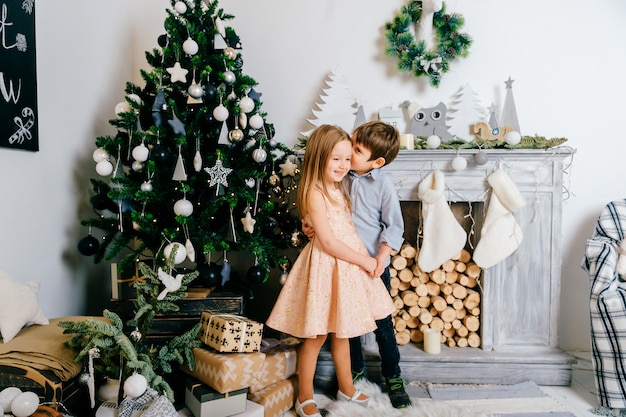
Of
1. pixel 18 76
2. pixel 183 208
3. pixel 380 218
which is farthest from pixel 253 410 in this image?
pixel 18 76

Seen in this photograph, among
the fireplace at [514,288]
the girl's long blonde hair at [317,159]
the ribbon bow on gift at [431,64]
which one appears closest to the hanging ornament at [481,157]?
the fireplace at [514,288]

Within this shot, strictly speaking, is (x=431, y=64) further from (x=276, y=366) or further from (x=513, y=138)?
(x=276, y=366)

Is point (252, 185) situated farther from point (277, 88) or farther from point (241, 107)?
point (277, 88)

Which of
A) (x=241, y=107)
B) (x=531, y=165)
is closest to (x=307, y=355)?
(x=241, y=107)

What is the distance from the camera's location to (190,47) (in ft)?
7.19

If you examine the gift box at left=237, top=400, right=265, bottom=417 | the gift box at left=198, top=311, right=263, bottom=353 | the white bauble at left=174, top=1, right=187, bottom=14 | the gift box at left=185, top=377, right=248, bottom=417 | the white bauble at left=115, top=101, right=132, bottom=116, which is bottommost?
the gift box at left=237, top=400, right=265, bottom=417

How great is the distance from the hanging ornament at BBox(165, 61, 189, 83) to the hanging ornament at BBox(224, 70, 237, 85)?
0.19 m

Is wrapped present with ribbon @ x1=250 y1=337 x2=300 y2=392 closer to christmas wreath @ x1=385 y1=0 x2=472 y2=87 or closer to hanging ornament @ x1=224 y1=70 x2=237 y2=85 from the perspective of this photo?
hanging ornament @ x1=224 y1=70 x2=237 y2=85

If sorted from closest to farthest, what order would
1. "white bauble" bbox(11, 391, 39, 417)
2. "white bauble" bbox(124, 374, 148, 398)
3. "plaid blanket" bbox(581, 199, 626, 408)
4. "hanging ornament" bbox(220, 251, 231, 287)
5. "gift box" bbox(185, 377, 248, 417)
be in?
"white bauble" bbox(11, 391, 39, 417) → "white bauble" bbox(124, 374, 148, 398) → "gift box" bbox(185, 377, 248, 417) → "plaid blanket" bbox(581, 199, 626, 408) → "hanging ornament" bbox(220, 251, 231, 287)

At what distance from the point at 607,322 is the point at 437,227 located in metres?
0.89

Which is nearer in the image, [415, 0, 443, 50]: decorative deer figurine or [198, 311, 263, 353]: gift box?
[198, 311, 263, 353]: gift box

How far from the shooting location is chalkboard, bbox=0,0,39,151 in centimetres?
192

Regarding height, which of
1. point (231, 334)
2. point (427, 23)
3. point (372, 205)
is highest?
point (427, 23)

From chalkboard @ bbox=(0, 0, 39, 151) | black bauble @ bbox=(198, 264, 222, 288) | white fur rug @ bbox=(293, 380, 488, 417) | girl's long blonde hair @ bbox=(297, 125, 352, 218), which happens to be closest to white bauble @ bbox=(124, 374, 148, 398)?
black bauble @ bbox=(198, 264, 222, 288)
